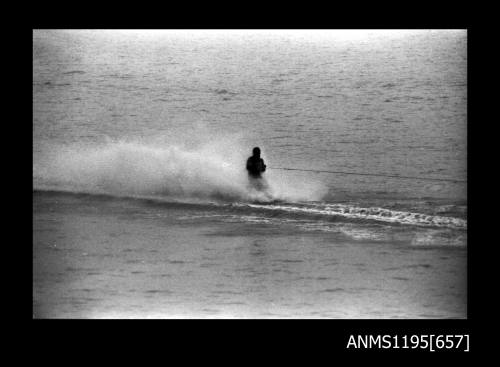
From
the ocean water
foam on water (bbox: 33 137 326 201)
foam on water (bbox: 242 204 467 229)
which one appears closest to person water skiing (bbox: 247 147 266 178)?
foam on water (bbox: 33 137 326 201)

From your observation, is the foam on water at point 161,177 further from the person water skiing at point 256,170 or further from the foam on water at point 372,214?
the foam on water at point 372,214

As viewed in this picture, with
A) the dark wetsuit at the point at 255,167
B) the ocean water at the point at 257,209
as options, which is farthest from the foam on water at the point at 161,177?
the dark wetsuit at the point at 255,167

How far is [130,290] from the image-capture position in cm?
1172

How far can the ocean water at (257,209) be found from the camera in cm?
1163

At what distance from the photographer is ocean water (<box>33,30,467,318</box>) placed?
38.2 ft

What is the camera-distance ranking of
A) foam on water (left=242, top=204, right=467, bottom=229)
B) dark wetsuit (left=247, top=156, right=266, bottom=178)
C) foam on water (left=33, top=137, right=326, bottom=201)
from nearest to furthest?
foam on water (left=242, top=204, right=467, bottom=229) < dark wetsuit (left=247, top=156, right=266, bottom=178) < foam on water (left=33, top=137, right=326, bottom=201)

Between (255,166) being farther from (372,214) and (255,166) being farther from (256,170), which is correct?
(372,214)

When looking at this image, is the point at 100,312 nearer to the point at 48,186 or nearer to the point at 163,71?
the point at 48,186

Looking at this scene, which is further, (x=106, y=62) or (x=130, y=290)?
(x=106, y=62)

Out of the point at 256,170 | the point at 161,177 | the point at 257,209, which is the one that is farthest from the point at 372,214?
the point at 161,177

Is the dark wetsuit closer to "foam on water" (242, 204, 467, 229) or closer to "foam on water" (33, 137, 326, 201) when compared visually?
"foam on water" (33, 137, 326, 201)

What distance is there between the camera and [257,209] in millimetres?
16438

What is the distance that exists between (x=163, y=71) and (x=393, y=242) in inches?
1234

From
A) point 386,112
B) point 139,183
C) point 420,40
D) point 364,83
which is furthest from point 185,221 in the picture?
point 420,40
